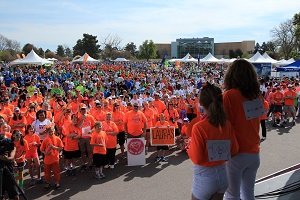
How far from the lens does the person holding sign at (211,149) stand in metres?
2.46

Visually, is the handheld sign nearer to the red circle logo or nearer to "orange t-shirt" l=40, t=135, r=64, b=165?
the red circle logo

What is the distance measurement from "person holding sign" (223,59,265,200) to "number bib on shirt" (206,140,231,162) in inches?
10.2

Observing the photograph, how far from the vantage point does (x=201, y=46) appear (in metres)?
127

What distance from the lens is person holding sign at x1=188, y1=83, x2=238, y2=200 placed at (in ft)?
8.08

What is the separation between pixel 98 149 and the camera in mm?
6988

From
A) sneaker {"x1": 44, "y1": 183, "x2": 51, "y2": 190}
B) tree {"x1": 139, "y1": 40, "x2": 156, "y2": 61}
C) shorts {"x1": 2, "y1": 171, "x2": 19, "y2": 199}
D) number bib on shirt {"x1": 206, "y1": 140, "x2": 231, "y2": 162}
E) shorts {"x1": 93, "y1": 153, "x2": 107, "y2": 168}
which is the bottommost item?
sneaker {"x1": 44, "y1": 183, "x2": 51, "y2": 190}

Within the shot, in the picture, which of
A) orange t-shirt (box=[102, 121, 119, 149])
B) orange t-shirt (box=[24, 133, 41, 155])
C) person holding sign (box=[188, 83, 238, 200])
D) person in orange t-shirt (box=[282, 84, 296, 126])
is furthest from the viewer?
person in orange t-shirt (box=[282, 84, 296, 126])

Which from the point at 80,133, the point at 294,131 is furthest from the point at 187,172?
the point at 294,131

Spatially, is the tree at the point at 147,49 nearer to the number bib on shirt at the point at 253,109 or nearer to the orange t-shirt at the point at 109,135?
the orange t-shirt at the point at 109,135

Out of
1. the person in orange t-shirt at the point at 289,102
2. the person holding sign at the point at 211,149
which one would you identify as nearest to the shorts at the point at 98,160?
the person holding sign at the point at 211,149

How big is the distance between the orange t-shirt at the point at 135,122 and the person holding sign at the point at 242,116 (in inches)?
213

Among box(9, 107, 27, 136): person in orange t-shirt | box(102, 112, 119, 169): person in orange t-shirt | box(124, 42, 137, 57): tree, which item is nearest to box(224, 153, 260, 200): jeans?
box(102, 112, 119, 169): person in orange t-shirt

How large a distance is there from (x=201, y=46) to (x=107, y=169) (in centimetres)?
12389

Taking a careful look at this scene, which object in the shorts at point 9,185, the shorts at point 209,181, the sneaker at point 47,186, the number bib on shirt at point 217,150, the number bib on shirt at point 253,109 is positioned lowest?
the sneaker at point 47,186
